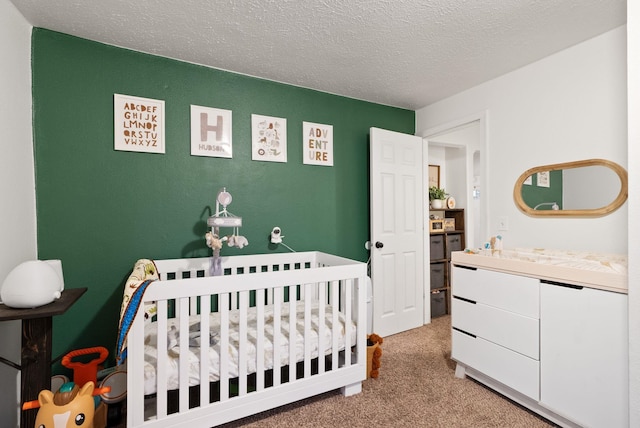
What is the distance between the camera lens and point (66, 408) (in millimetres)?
1225

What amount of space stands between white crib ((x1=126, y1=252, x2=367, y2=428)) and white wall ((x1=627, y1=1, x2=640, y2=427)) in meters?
1.25

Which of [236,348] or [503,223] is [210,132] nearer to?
[236,348]

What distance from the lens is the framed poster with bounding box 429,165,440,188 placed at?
404cm

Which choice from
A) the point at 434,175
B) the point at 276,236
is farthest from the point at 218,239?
the point at 434,175

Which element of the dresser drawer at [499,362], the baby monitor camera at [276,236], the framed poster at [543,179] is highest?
the framed poster at [543,179]

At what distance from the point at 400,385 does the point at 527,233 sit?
1.47 meters

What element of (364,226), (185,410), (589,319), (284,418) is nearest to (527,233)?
(589,319)

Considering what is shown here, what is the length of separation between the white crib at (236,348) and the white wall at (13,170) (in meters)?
0.63

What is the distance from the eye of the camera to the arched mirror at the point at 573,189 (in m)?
1.83

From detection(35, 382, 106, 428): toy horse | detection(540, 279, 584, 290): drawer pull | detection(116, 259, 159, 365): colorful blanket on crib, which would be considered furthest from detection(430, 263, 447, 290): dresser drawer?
detection(35, 382, 106, 428): toy horse

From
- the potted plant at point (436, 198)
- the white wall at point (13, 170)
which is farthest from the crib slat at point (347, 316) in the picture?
the potted plant at point (436, 198)

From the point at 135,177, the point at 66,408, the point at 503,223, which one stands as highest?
the point at 135,177

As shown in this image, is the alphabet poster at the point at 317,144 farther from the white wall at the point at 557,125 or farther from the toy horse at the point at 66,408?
the toy horse at the point at 66,408

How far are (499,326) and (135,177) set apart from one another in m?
2.57
